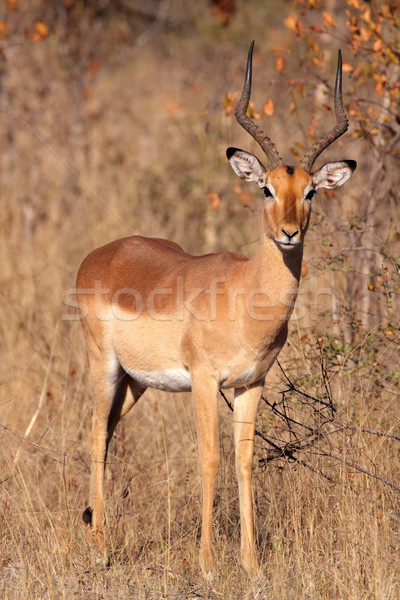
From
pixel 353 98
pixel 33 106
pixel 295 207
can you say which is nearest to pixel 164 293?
pixel 295 207

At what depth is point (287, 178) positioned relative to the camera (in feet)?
15.4

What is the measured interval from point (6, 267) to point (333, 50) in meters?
5.55

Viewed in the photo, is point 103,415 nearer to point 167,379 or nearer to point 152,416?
point 167,379

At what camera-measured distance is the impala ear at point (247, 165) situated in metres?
5.06

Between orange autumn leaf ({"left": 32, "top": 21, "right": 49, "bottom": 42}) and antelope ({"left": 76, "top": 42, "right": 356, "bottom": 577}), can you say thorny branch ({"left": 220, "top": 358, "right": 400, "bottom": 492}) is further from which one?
orange autumn leaf ({"left": 32, "top": 21, "right": 49, "bottom": 42})

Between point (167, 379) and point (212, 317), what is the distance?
614 millimetres

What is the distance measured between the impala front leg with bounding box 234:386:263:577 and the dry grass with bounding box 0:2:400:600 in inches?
8.2

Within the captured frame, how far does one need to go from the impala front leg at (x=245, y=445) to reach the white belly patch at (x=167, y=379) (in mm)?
352

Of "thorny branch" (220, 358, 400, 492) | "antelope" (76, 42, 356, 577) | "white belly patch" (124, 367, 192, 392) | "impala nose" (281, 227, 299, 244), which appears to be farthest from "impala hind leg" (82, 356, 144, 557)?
"impala nose" (281, 227, 299, 244)

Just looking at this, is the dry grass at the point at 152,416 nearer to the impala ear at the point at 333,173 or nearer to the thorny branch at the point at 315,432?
the thorny branch at the point at 315,432

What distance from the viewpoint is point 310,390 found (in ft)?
17.8

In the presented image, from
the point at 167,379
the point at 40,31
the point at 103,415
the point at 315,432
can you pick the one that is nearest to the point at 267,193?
the point at 167,379

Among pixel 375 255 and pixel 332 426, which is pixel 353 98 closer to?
pixel 375 255

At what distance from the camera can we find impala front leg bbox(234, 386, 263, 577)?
486 centimetres
